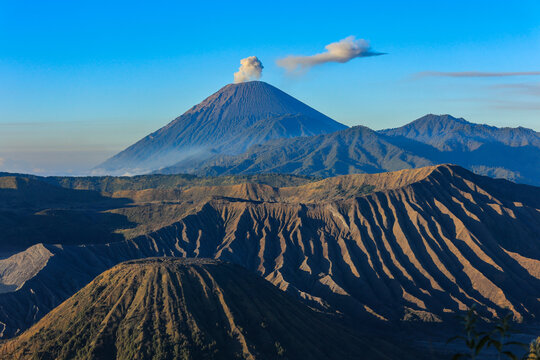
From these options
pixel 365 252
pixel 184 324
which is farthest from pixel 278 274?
pixel 184 324

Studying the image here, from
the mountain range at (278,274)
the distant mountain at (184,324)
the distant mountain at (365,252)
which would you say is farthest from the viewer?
the distant mountain at (365,252)

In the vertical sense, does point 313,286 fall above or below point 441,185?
below

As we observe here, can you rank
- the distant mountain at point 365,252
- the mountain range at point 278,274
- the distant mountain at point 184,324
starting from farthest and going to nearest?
1. the distant mountain at point 365,252
2. the mountain range at point 278,274
3. the distant mountain at point 184,324

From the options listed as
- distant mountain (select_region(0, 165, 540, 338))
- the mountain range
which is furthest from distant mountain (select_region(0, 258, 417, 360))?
distant mountain (select_region(0, 165, 540, 338))

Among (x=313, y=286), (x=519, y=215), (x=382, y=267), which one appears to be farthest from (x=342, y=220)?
(x=519, y=215)

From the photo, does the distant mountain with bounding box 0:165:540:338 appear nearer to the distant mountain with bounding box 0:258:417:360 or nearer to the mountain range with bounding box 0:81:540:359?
the mountain range with bounding box 0:81:540:359

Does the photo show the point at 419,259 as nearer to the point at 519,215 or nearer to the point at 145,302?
the point at 519,215

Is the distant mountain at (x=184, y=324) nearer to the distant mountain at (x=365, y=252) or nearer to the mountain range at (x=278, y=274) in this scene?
the mountain range at (x=278, y=274)

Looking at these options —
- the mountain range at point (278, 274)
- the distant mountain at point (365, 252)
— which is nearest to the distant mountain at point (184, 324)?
the mountain range at point (278, 274)
